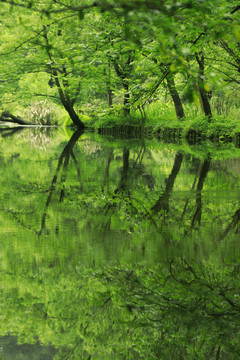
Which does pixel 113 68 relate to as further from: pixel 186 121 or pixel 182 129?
pixel 186 121

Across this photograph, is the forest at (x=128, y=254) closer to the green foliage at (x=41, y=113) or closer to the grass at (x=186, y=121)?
the grass at (x=186, y=121)

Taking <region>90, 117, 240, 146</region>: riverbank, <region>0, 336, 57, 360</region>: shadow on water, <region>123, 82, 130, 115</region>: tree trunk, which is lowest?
<region>0, 336, 57, 360</region>: shadow on water

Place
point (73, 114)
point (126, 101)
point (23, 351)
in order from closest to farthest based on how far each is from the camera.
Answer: point (23, 351) < point (126, 101) < point (73, 114)

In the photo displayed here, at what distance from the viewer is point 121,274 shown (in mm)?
2203

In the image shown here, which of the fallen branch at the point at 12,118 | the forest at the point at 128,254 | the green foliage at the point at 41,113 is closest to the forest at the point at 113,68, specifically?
the forest at the point at 128,254

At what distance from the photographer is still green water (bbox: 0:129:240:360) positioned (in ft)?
5.16

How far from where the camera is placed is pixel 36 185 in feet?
16.9

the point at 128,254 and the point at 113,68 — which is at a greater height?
the point at 113,68

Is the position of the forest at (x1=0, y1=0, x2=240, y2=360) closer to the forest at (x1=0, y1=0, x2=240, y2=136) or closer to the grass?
the forest at (x1=0, y1=0, x2=240, y2=136)

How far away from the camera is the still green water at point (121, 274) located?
5.16 feet

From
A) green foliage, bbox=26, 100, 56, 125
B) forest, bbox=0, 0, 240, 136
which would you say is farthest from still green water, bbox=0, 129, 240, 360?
green foliage, bbox=26, 100, 56, 125

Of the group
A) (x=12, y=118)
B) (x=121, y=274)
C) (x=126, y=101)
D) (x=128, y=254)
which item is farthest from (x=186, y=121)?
(x=12, y=118)

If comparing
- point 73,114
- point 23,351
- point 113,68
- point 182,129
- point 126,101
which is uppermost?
point 113,68

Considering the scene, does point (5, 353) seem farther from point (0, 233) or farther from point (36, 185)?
point (36, 185)
